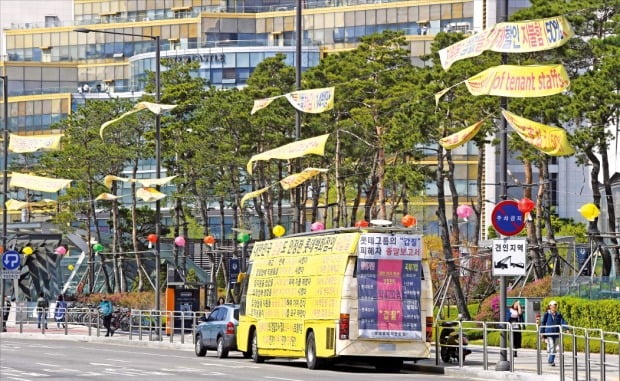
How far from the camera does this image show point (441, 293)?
6594cm

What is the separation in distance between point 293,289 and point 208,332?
7895mm

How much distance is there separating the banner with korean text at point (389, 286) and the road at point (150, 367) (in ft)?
3.51

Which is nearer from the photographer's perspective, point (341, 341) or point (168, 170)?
point (341, 341)

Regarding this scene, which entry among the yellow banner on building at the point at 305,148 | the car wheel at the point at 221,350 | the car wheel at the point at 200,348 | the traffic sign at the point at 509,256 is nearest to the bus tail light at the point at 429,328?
the traffic sign at the point at 509,256

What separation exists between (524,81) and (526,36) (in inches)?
55.9

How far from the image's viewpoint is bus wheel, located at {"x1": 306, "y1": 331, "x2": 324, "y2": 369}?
3876 centimetres

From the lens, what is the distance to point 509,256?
115 feet

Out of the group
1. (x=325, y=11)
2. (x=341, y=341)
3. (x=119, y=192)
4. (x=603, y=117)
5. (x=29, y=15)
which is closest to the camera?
(x=341, y=341)

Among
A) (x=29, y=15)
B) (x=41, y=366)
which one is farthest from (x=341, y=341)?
(x=29, y=15)

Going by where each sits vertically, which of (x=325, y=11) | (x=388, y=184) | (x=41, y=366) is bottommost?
(x=41, y=366)

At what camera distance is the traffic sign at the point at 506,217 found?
34.4 m

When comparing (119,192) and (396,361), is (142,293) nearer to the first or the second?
(119,192)

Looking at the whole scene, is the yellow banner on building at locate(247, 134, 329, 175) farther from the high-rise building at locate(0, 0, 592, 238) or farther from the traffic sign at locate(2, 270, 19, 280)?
the high-rise building at locate(0, 0, 592, 238)

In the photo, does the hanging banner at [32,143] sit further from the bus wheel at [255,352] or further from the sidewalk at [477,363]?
the bus wheel at [255,352]
